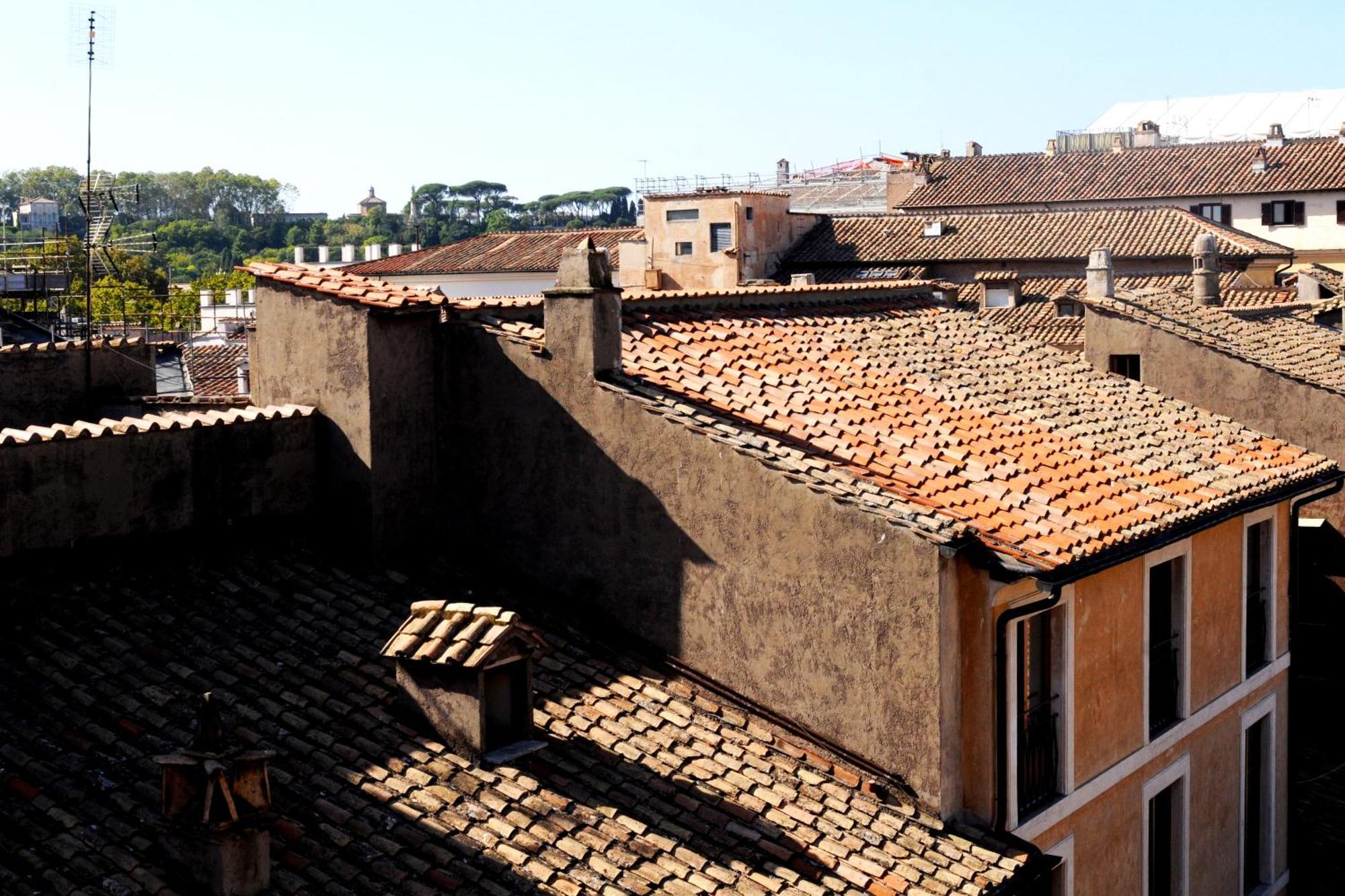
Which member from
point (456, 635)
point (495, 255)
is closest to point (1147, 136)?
point (495, 255)

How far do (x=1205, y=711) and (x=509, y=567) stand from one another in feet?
20.9

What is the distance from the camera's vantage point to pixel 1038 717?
11.3 meters

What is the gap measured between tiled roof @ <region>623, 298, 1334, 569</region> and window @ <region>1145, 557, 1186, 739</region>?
2.82ft

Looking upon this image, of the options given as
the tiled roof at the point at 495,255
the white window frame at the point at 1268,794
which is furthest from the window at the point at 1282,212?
the white window frame at the point at 1268,794

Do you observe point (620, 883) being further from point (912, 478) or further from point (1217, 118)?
point (1217, 118)

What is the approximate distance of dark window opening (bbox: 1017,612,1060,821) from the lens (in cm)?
1094

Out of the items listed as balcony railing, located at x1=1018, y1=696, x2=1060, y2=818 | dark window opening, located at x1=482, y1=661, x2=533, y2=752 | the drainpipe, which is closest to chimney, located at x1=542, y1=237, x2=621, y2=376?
dark window opening, located at x1=482, y1=661, x2=533, y2=752

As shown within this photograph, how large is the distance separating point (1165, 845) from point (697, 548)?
18.7ft

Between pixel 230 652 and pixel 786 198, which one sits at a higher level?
pixel 786 198

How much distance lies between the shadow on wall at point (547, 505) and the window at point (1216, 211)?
5471 cm

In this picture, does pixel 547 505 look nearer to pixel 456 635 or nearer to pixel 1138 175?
pixel 456 635

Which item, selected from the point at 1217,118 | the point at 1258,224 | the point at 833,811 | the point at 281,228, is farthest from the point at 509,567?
the point at 281,228

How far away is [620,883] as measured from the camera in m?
8.56

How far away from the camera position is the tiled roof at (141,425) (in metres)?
9.59
